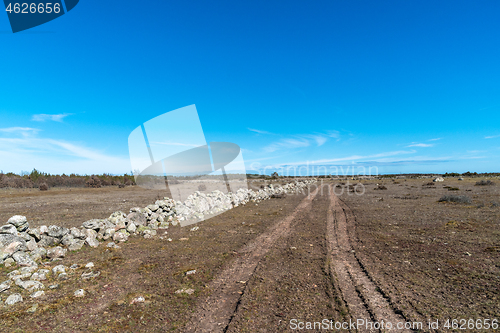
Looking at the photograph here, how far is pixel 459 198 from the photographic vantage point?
1803 cm

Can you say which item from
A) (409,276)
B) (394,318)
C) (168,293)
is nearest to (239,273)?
(168,293)

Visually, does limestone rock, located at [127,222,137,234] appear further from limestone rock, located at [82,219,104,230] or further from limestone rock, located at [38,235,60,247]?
limestone rock, located at [38,235,60,247]

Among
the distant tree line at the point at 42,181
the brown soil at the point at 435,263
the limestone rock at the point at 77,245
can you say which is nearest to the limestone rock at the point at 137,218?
the limestone rock at the point at 77,245

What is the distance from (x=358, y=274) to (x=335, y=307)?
1.88 metres

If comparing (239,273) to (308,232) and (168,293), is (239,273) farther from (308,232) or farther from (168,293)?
(308,232)

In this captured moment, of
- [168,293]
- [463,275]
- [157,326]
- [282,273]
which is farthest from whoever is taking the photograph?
[282,273]

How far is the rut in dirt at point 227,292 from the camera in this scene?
398 cm

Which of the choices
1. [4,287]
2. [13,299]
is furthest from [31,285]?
[13,299]

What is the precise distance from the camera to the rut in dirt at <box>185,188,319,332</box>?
398cm

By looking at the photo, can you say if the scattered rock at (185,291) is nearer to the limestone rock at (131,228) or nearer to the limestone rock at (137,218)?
the limestone rock at (131,228)

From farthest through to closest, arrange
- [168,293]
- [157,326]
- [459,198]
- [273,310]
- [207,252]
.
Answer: [459,198], [207,252], [168,293], [273,310], [157,326]

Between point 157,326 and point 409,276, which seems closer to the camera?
point 157,326

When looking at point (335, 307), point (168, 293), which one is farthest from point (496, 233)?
point (168, 293)

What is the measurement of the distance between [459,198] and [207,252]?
68.4 feet
